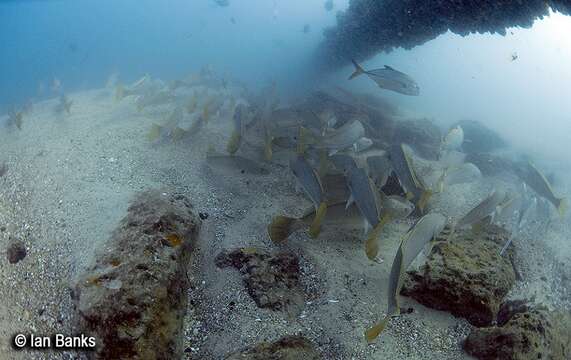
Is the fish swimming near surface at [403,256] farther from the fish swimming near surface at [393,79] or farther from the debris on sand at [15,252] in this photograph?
the debris on sand at [15,252]

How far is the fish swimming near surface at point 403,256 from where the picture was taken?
206cm

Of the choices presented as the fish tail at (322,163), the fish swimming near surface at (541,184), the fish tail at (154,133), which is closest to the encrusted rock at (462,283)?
the fish tail at (322,163)

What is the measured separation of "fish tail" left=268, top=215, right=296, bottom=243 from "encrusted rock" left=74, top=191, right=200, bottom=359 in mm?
703

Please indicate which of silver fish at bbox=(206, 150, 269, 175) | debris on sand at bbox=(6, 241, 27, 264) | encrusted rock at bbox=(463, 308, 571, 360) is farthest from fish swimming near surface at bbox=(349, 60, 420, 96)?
debris on sand at bbox=(6, 241, 27, 264)

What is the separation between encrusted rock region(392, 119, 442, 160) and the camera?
22.1 ft

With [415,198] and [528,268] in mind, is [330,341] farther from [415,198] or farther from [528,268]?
[528,268]

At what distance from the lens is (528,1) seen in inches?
182

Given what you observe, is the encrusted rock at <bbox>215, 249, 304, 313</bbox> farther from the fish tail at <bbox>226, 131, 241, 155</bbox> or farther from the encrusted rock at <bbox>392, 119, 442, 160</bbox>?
the encrusted rock at <bbox>392, 119, 442, 160</bbox>

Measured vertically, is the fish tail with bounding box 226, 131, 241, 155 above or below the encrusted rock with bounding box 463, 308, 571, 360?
above

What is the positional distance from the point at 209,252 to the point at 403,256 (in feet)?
5.72

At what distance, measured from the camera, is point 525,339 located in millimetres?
2242

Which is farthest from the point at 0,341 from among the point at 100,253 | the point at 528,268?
the point at 528,268

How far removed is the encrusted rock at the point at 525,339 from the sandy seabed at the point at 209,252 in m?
0.18

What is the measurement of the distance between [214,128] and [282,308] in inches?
160
